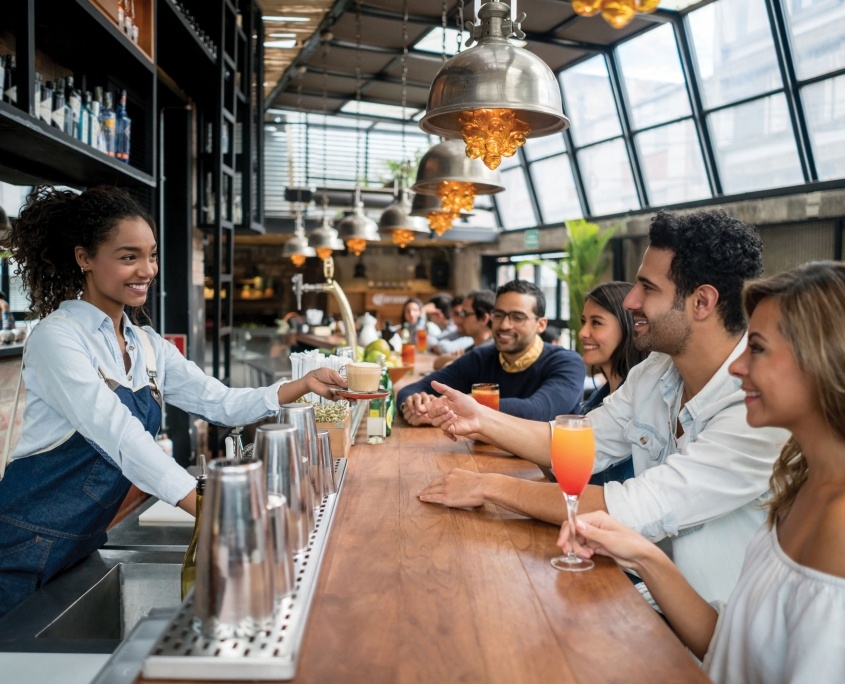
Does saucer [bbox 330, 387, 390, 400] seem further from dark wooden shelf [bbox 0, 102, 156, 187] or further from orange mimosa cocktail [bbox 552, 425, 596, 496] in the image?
dark wooden shelf [bbox 0, 102, 156, 187]

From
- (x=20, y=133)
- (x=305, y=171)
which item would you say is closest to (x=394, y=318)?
(x=305, y=171)

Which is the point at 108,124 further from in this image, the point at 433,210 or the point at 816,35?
the point at 816,35

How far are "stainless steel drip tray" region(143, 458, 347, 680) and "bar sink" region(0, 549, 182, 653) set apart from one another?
357 mm

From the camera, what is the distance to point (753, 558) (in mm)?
1348

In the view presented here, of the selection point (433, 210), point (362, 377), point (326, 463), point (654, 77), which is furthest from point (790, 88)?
point (326, 463)

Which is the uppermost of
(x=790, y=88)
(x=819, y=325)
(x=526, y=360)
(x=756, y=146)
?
(x=790, y=88)

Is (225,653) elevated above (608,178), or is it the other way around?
(608,178)

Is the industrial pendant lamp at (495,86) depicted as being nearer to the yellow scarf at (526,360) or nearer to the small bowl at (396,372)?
the yellow scarf at (526,360)

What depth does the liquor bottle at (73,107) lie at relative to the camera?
9.69 ft

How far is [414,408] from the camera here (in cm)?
290

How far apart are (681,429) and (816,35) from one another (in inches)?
252

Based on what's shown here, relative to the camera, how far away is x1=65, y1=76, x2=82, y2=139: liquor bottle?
9.69 feet

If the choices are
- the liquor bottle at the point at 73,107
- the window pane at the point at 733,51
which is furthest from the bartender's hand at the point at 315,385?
the window pane at the point at 733,51

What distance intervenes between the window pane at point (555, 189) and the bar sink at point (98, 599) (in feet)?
33.9
